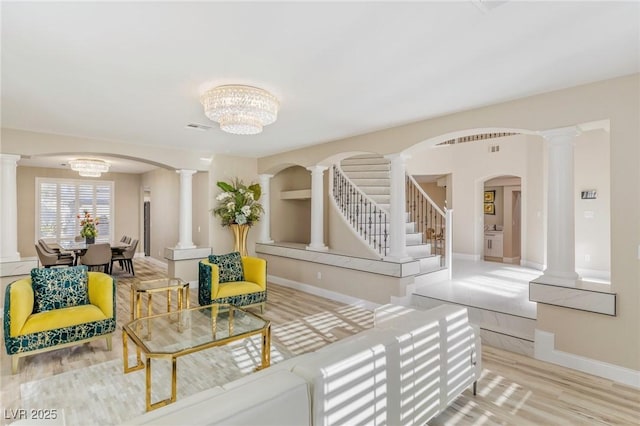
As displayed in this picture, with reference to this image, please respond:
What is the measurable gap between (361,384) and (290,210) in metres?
6.89

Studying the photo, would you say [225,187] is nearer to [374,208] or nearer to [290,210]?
[290,210]

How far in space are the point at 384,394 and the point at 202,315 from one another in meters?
2.37

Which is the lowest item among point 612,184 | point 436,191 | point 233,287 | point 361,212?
point 233,287

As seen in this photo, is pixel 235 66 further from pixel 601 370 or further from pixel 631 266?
pixel 601 370

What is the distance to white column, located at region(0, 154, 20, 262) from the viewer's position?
193 inches

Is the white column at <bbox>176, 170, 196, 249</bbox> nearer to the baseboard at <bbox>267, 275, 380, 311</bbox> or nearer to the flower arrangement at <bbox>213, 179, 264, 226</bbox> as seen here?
the flower arrangement at <bbox>213, 179, 264, 226</bbox>

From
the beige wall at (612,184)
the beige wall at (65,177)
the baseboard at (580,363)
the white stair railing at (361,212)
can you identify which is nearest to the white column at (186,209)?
the white stair railing at (361,212)

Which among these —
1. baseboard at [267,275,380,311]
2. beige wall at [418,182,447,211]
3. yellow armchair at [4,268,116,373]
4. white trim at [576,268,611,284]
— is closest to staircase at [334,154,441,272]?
baseboard at [267,275,380,311]

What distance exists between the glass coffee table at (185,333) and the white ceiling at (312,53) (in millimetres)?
2336

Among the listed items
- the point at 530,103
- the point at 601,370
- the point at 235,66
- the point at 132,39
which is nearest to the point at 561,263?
the point at 601,370


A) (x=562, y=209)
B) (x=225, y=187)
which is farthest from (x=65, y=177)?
(x=562, y=209)

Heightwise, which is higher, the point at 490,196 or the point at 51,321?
the point at 490,196

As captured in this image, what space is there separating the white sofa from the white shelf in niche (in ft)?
16.8

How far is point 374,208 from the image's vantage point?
6.55 meters
